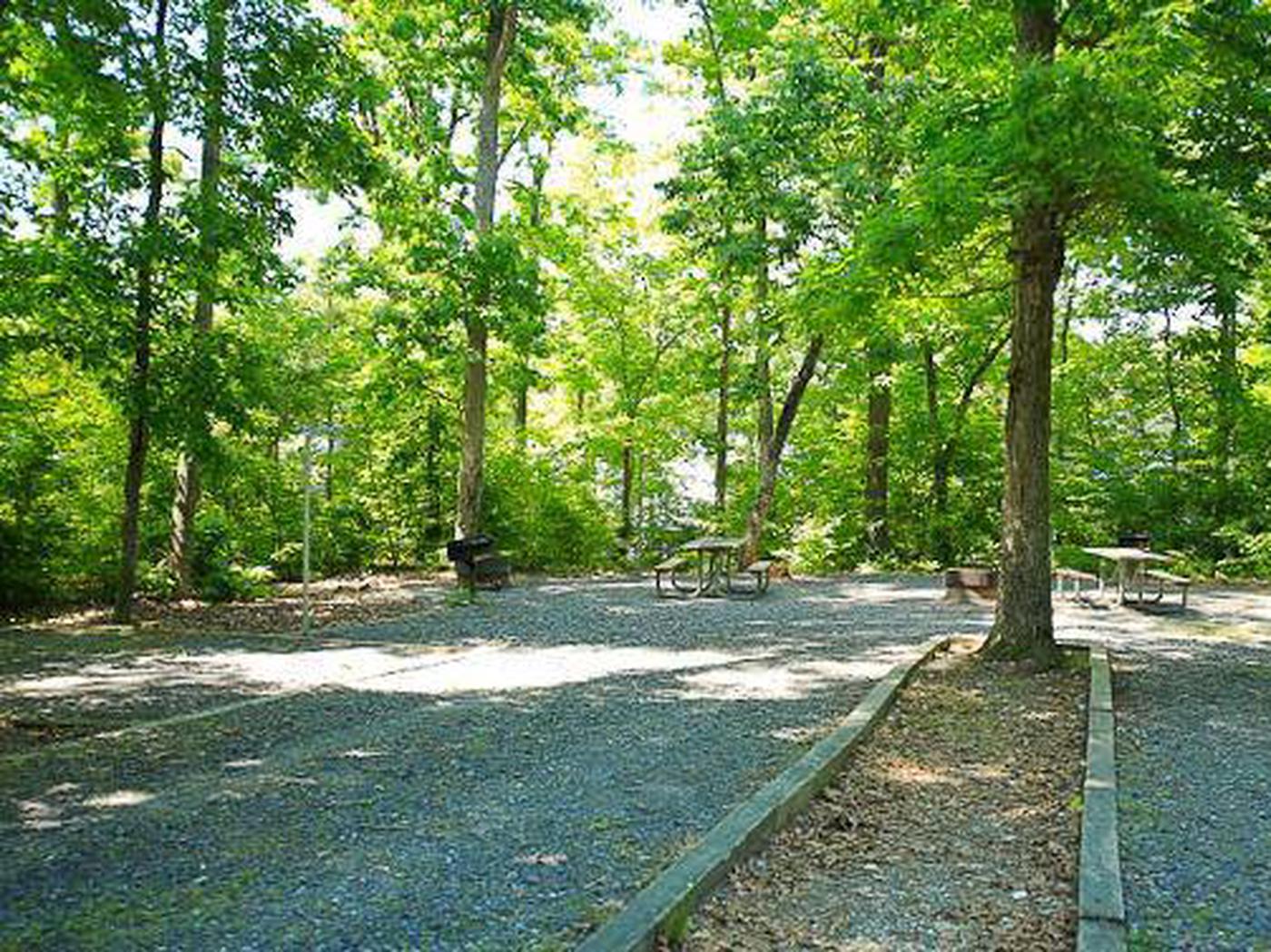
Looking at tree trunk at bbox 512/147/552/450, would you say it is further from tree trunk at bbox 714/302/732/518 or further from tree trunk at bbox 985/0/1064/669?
tree trunk at bbox 985/0/1064/669

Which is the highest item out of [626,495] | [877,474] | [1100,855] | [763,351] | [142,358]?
[763,351]

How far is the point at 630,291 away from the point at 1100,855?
2004 cm

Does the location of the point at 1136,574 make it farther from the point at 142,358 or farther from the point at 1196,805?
the point at 142,358

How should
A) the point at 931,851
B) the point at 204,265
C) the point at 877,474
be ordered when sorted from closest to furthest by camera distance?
1. the point at 931,851
2. the point at 204,265
3. the point at 877,474

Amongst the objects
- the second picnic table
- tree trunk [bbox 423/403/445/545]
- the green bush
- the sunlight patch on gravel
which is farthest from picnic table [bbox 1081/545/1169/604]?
tree trunk [bbox 423/403/445/545]

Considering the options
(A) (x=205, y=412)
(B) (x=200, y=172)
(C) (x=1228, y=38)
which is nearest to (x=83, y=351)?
(A) (x=205, y=412)

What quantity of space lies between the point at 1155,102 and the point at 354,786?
6.04m

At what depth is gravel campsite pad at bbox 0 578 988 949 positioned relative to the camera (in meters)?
3.34

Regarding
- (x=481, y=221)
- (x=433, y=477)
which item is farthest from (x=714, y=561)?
(x=433, y=477)

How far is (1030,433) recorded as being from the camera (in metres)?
7.96

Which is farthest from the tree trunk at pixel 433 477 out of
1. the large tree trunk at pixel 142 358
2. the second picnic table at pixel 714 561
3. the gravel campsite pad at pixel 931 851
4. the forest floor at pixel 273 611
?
the gravel campsite pad at pixel 931 851

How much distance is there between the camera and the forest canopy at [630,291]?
7.09 m

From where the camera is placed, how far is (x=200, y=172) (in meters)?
11.6

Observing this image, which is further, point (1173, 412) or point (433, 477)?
point (1173, 412)
